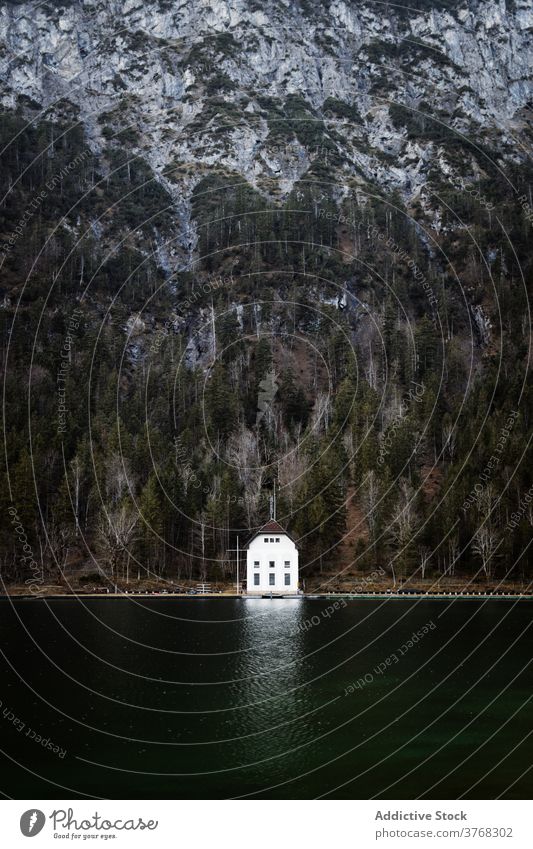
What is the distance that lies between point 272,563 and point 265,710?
51.3 meters

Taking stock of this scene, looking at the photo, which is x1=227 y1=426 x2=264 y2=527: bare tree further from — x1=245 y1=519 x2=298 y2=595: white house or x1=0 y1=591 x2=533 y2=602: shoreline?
x1=0 y1=591 x2=533 y2=602: shoreline

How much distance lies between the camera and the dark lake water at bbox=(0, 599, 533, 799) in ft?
70.9

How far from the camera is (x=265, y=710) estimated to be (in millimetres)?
29094

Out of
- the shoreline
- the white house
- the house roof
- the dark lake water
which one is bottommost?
the dark lake water

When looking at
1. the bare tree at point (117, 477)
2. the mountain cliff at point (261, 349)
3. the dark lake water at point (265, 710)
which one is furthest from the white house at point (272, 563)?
the dark lake water at point (265, 710)

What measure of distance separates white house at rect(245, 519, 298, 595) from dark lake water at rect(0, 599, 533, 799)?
2709 cm

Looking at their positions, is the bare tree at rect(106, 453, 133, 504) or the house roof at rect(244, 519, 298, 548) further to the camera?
the bare tree at rect(106, 453, 133, 504)

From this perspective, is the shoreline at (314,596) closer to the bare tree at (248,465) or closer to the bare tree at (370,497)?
the bare tree at (370,497)

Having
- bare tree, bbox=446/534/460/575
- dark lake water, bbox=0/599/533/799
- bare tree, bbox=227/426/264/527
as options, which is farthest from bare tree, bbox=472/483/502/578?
bare tree, bbox=227/426/264/527

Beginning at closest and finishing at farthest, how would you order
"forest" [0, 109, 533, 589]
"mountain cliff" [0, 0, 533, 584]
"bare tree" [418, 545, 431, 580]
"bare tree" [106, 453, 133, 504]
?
"bare tree" [418, 545, 431, 580] → "forest" [0, 109, 533, 589] → "mountain cliff" [0, 0, 533, 584] → "bare tree" [106, 453, 133, 504]

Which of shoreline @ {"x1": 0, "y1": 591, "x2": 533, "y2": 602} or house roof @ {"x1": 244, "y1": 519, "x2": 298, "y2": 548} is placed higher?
house roof @ {"x1": 244, "y1": 519, "x2": 298, "y2": 548}

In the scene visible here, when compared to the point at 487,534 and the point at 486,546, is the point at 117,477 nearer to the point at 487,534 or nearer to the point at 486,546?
the point at 487,534

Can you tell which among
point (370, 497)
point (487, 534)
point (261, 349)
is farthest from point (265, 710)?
point (261, 349)
